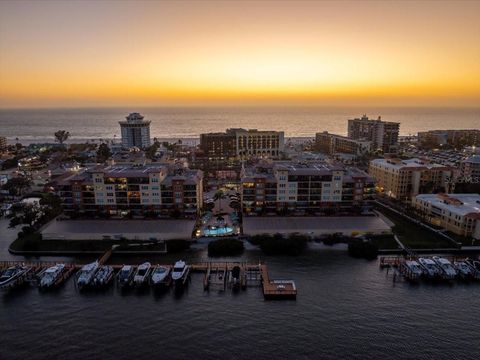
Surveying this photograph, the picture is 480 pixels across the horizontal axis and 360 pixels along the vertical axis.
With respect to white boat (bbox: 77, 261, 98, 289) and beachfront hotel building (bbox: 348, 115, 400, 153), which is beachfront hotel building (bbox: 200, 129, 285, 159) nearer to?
beachfront hotel building (bbox: 348, 115, 400, 153)

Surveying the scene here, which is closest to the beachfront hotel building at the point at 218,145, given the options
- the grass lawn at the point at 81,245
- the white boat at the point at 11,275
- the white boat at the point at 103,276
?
Result: the grass lawn at the point at 81,245

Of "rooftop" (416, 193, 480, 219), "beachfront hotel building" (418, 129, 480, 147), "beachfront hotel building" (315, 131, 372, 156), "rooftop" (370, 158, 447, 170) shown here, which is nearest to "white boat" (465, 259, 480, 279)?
→ "rooftop" (416, 193, 480, 219)

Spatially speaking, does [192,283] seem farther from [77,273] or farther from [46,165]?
[46,165]

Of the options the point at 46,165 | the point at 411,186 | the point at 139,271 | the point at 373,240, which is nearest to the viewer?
the point at 139,271

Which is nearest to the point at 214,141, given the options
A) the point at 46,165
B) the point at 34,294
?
the point at 46,165

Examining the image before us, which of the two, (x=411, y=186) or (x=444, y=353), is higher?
(x=411, y=186)

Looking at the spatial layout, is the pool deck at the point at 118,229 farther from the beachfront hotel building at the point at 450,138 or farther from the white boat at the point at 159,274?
the beachfront hotel building at the point at 450,138
